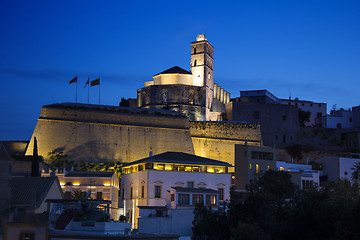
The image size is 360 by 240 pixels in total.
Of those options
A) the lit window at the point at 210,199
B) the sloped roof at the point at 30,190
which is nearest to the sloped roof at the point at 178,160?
the lit window at the point at 210,199

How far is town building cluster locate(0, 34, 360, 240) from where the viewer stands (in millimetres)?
25438

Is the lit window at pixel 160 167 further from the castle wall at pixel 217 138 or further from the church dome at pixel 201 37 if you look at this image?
the church dome at pixel 201 37

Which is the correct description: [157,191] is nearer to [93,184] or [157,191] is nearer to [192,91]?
[93,184]

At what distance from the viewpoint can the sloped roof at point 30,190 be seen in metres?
25.4

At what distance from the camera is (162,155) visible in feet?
144

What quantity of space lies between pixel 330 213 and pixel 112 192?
22.2m

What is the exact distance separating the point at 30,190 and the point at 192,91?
4982 cm

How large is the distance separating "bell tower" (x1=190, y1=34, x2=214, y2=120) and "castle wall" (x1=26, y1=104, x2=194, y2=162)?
13.7m

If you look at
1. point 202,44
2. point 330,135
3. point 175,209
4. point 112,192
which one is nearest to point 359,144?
point 330,135

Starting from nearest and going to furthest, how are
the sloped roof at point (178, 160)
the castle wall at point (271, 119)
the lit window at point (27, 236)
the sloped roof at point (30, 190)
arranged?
1. the lit window at point (27, 236)
2. the sloped roof at point (30, 190)
3. the sloped roof at point (178, 160)
4. the castle wall at point (271, 119)

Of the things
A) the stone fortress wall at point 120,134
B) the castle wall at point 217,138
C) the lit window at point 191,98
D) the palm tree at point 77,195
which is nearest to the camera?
the palm tree at point 77,195

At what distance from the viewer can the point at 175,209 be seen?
32.2 metres

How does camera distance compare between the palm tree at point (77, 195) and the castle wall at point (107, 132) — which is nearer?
the palm tree at point (77, 195)

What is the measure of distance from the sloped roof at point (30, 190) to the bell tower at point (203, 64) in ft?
162
